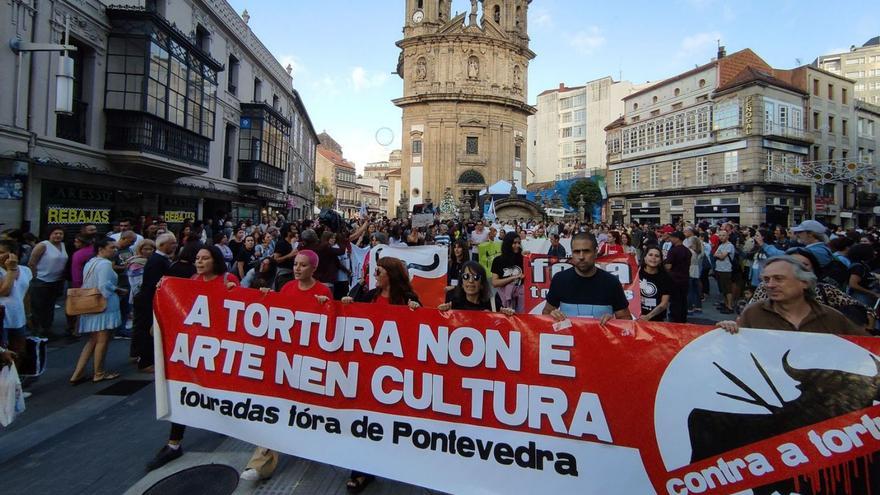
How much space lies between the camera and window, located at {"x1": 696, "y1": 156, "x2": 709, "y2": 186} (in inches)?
1490

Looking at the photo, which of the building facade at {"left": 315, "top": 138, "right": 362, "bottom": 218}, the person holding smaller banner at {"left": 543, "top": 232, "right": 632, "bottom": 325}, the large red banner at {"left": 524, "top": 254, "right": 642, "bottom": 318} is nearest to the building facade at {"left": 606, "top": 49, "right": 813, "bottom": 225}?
the large red banner at {"left": 524, "top": 254, "right": 642, "bottom": 318}

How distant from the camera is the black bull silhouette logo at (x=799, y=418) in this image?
2.42m

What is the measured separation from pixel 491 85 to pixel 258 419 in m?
54.7

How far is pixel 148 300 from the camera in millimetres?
5848

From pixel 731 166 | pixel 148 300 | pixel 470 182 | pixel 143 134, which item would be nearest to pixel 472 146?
pixel 470 182

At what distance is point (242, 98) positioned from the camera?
24.9 meters

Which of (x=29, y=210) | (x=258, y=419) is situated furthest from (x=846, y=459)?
(x=29, y=210)

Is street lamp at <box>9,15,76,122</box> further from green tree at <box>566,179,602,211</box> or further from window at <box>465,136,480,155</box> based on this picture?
window at <box>465,136,480,155</box>

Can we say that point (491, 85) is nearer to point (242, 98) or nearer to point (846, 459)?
point (242, 98)

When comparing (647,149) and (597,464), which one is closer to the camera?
(597,464)

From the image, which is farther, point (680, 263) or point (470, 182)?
point (470, 182)

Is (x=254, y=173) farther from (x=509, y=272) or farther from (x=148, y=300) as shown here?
(x=509, y=272)

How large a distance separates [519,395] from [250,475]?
212 centimetres

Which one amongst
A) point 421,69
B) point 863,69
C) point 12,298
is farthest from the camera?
point 863,69
